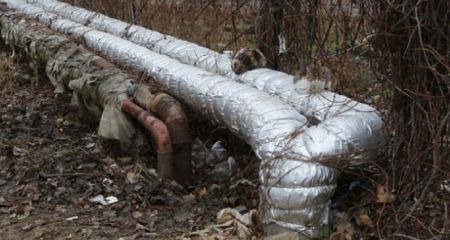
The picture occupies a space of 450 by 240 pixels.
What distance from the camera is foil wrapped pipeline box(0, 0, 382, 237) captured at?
10.8 feet

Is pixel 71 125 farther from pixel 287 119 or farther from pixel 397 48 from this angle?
pixel 397 48

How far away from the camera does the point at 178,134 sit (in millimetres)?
4500

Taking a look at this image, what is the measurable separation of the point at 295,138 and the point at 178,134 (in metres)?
1.28

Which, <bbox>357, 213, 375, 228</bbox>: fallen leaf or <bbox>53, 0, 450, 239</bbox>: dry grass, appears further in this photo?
<bbox>357, 213, 375, 228</bbox>: fallen leaf

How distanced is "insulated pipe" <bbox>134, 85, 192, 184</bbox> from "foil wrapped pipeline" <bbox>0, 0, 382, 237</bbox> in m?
0.18

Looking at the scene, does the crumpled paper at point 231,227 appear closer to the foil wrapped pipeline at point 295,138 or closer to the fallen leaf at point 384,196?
the foil wrapped pipeline at point 295,138

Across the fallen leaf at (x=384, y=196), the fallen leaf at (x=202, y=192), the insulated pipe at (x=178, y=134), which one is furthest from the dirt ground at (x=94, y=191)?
the fallen leaf at (x=384, y=196)

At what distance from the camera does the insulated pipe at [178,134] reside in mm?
4496

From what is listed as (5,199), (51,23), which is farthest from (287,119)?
(51,23)

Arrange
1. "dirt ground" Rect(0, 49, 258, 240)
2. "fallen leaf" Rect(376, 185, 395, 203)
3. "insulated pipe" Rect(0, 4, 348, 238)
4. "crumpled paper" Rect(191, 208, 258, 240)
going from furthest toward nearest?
"dirt ground" Rect(0, 49, 258, 240), "crumpled paper" Rect(191, 208, 258, 240), "fallen leaf" Rect(376, 185, 395, 203), "insulated pipe" Rect(0, 4, 348, 238)

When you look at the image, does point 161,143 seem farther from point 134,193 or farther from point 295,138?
point 295,138

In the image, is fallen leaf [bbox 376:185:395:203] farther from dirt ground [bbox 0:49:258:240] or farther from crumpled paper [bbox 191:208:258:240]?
dirt ground [bbox 0:49:258:240]

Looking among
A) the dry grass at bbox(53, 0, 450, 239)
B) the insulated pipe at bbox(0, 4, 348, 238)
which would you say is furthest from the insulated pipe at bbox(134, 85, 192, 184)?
the dry grass at bbox(53, 0, 450, 239)

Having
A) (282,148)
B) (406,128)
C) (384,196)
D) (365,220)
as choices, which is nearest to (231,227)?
(282,148)
